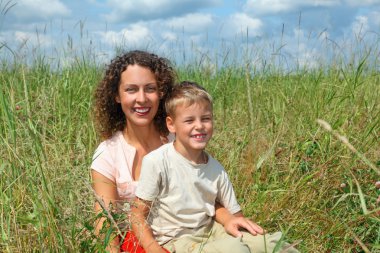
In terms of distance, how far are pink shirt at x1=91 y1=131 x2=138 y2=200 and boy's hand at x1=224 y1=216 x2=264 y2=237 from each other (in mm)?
511

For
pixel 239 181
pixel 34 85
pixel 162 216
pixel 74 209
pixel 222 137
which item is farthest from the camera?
pixel 34 85

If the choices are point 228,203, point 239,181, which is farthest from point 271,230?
point 228,203

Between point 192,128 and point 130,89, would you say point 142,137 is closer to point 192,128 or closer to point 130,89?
point 130,89

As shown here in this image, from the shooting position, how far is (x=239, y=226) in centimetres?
203

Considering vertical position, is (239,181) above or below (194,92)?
below

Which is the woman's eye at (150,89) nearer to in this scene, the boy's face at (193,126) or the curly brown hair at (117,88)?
the curly brown hair at (117,88)

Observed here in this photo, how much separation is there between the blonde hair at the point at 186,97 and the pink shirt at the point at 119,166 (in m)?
0.35

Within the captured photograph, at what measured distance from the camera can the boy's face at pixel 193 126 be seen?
204cm

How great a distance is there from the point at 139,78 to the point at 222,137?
1.13 meters

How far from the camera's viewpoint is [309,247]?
2492 mm

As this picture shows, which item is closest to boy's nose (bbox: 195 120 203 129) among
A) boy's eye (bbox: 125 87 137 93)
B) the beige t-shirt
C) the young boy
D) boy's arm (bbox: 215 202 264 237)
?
the young boy

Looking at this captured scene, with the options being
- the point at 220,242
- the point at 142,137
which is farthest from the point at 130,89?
the point at 220,242

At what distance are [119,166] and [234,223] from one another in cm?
62

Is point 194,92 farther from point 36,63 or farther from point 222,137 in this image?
point 36,63
